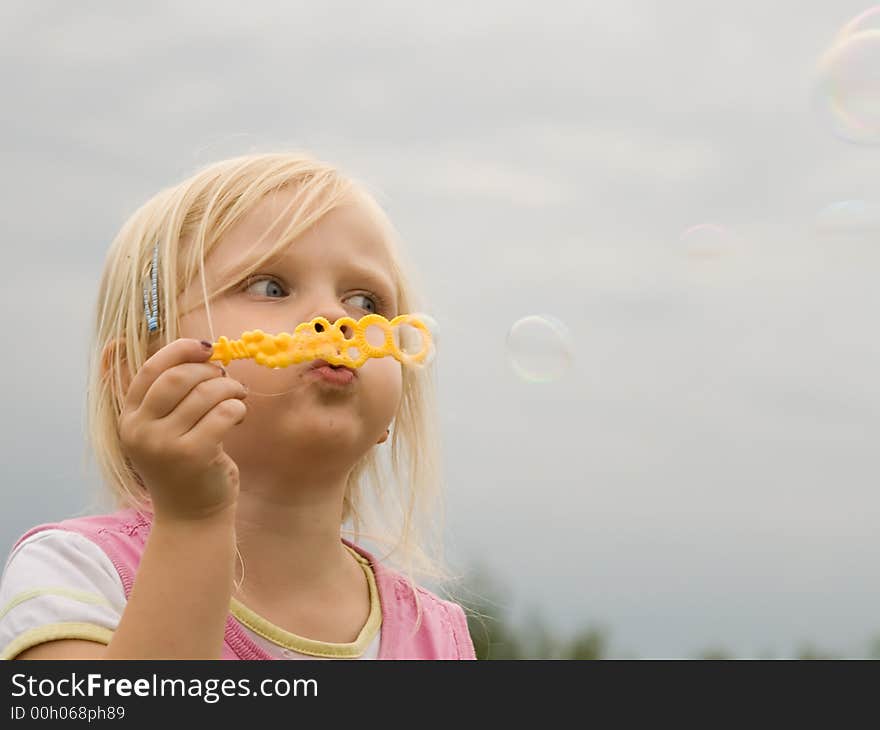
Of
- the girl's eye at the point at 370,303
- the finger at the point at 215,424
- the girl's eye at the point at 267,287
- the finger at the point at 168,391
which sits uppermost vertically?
the girl's eye at the point at 267,287

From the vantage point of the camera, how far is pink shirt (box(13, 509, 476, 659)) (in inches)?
69.1

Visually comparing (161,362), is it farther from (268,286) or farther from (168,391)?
(268,286)

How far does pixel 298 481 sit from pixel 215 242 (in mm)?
A: 405

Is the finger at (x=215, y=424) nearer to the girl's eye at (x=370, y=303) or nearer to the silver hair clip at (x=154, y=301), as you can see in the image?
the silver hair clip at (x=154, y=301)

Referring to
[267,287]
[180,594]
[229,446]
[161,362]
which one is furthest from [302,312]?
[180,594]

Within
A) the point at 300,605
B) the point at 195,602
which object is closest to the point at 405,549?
the point at 300,605

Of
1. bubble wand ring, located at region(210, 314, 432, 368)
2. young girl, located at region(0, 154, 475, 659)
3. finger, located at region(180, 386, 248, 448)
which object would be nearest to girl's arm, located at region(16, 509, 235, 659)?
young girl, located at region(0, 154, 475, 659)

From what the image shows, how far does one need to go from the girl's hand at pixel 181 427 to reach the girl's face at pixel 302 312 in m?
0.26

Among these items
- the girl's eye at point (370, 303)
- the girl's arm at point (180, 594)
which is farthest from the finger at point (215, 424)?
the girl's eye at point (370, 303)

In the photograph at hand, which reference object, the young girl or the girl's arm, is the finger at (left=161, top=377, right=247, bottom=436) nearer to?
the young girl

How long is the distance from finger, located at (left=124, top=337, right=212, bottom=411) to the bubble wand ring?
9 cm

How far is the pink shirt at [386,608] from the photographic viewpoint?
1.76 metres

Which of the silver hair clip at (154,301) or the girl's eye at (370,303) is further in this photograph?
the girl's eye at (370,303)

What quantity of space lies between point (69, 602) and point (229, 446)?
332 mm
